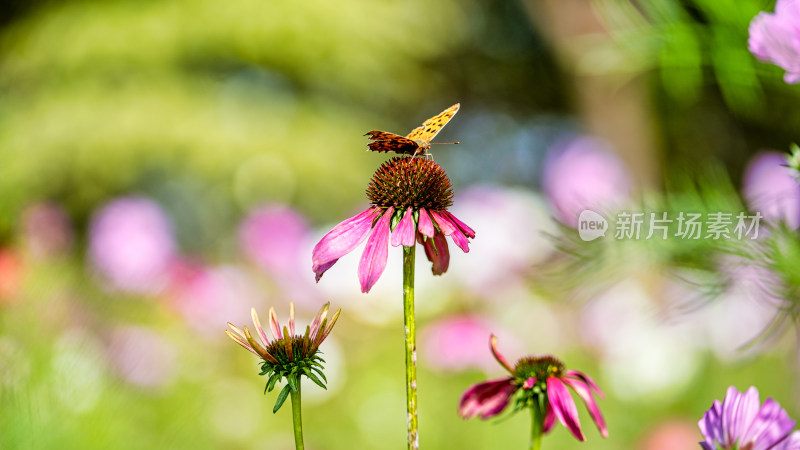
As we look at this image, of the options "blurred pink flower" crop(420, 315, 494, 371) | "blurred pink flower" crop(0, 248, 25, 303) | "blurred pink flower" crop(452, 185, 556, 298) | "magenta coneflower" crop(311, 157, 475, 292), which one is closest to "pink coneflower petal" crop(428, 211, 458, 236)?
"magenta coneflower" crop(311, 157, 475, 292)

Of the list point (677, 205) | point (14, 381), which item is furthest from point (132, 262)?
point (677, 205)

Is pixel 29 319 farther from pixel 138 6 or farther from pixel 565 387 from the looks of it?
pixel 138 6

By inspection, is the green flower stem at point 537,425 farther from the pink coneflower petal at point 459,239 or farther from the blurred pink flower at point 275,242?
the blurred pink flower at point 275,242

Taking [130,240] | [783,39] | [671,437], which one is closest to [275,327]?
[783,39]

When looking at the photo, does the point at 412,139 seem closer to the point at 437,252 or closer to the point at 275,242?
the point at 437,252

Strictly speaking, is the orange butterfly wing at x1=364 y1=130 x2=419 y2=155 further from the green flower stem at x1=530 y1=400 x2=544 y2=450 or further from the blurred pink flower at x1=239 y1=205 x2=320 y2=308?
the blurred pink flower at x1=239 y1=205 x2=320 y2=308
